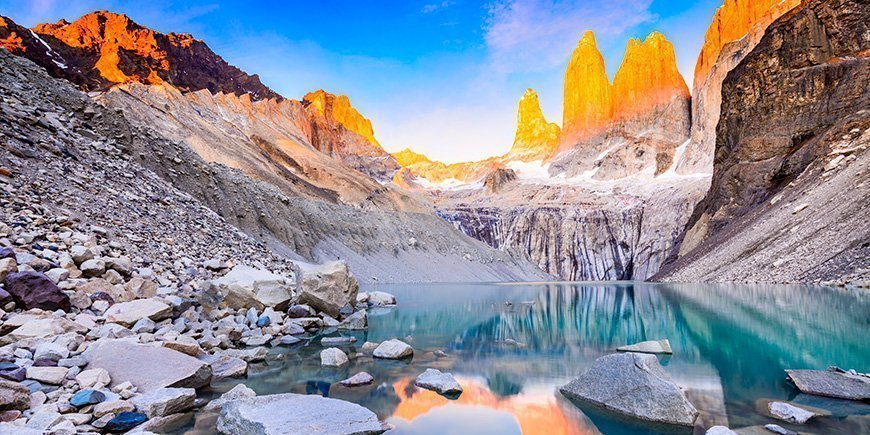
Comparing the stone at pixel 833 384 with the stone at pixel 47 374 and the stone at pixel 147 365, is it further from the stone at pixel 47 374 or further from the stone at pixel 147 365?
the stone at pixel 47 374

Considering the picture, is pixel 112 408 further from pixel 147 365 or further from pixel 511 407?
pixel 511 407

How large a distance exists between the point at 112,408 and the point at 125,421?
346 mm

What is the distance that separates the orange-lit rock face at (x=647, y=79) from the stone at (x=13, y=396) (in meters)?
155

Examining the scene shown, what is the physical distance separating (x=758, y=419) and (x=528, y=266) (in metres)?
82.5

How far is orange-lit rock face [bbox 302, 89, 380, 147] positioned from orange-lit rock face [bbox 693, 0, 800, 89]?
12181 centimetres

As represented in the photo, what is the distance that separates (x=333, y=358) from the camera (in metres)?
10.0

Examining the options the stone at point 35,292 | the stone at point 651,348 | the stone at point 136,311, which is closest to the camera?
the stone at point 35,292

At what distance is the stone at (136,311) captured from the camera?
949 cm

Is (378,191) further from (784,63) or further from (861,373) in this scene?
(861,373)

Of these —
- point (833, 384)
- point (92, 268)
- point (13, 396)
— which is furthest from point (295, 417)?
point (833, 384)

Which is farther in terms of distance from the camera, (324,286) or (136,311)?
(324,286)

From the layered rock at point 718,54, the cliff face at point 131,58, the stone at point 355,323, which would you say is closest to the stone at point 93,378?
the stone at point 355,323

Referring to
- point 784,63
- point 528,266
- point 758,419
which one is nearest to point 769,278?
point 758,419

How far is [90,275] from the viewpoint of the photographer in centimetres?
1086
